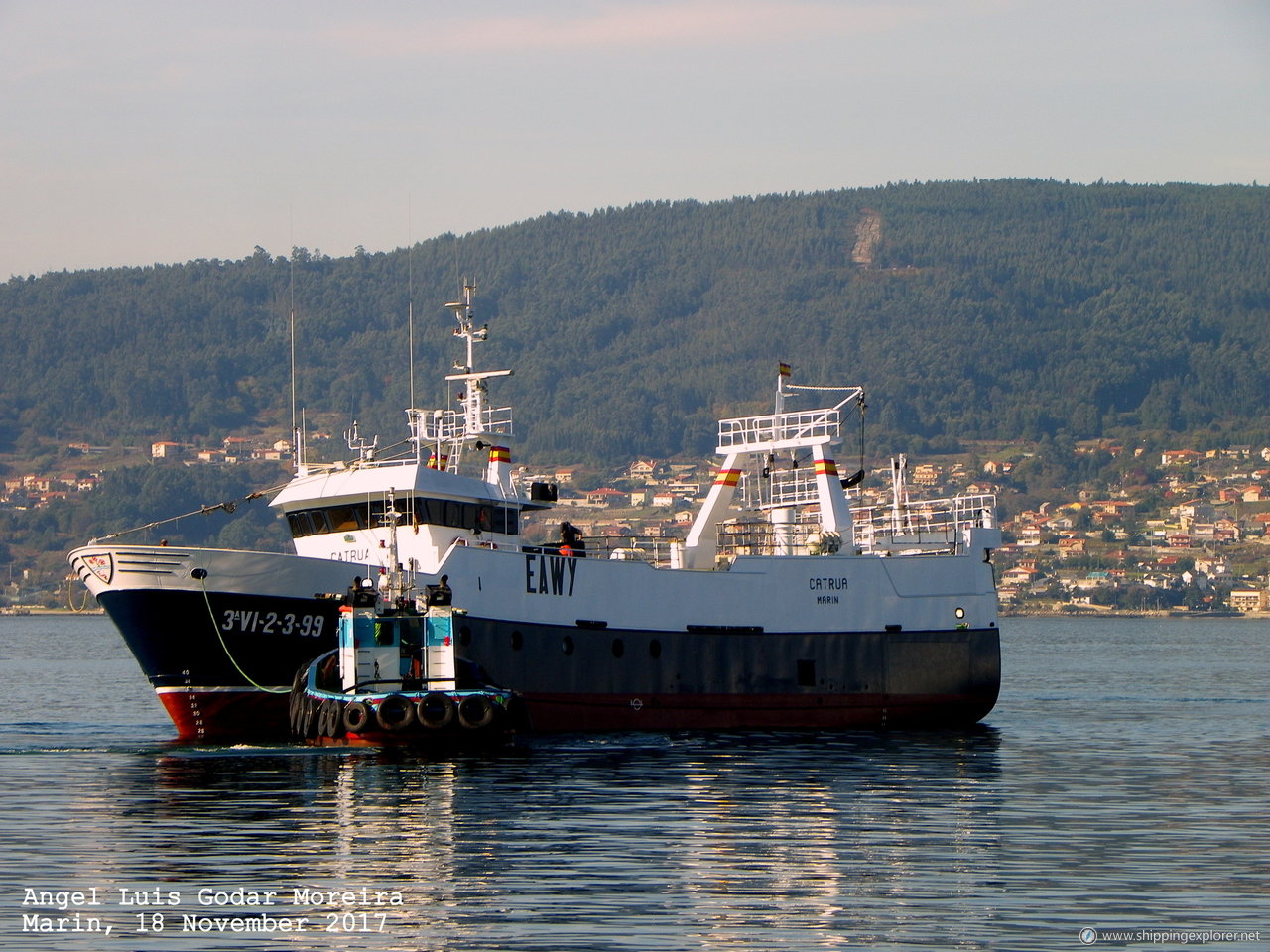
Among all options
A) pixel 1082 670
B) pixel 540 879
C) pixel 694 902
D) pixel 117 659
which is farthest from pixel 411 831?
pixel 117 659

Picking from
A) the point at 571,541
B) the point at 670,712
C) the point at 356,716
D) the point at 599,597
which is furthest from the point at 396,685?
the point at 670,712

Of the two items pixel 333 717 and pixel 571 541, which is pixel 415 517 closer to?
pixel 571 541

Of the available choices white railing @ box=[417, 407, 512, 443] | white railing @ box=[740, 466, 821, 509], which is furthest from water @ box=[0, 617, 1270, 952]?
white railing @ box=[417, 407, 512, 443]

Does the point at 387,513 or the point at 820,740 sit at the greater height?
the point at 387,513

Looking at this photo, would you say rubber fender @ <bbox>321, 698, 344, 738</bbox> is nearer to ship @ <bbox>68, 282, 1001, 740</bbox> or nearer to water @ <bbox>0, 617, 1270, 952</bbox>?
water @ <bbox>0, 617, 1270, 952</bbox>

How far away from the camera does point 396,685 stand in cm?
3872

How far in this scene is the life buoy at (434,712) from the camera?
37.0m

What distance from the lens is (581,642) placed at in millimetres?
41875

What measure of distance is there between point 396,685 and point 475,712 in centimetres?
243

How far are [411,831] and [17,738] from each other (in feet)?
67.7

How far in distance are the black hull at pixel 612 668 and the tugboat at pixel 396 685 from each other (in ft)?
2.95

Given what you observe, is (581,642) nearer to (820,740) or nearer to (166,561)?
(820,740)

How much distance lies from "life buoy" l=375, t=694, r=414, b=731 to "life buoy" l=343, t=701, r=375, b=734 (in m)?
0.20

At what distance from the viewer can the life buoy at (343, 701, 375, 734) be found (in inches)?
1465
